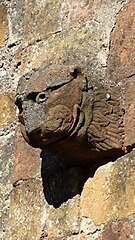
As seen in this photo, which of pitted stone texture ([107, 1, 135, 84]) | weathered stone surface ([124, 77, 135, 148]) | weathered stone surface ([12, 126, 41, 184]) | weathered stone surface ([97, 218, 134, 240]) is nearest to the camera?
weathered stone surface ([97, 218, 134, 240])

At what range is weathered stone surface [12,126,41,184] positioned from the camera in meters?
3.43

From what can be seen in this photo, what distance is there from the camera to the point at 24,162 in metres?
3.49

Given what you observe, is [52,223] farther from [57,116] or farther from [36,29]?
[36,29]

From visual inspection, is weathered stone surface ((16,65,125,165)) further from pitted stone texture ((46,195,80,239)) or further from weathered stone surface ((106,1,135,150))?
pitted stone texture ((46,195,80,239))

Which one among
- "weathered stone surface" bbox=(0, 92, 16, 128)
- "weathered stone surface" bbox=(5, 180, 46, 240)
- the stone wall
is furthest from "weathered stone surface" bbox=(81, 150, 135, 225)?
"weathered stone surface" bbox=(0, 92, 16, 128)

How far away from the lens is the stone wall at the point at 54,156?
3.12m

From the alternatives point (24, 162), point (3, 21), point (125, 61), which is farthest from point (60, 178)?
point (3, 21)

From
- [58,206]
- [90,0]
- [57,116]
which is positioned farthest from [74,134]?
[90,0]

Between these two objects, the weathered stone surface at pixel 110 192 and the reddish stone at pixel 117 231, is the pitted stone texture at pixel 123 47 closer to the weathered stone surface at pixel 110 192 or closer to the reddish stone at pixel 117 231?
the weathered stone surface at pixel 110 192

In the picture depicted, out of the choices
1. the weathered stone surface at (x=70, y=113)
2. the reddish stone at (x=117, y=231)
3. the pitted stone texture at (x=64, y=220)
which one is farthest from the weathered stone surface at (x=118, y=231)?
the weathered stone surface at (x=70, y=113)

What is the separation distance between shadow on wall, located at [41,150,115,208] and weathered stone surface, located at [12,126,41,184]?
4 centimetres

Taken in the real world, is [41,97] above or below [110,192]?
above

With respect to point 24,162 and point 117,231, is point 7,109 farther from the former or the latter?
point 117,231

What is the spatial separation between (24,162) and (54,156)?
0.16 meters
